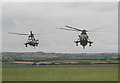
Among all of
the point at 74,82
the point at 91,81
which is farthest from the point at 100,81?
the point at 74,82

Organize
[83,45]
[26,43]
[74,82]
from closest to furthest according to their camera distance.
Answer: [74,82] → [83,45] → [26,43]

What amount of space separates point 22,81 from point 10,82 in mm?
1707

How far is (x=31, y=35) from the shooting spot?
48.1 meters

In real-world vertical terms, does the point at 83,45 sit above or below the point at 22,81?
above

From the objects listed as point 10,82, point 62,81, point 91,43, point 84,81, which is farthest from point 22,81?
point 91,43

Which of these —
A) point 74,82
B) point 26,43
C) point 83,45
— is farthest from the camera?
point 26,43

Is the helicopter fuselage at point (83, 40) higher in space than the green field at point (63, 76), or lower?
higher

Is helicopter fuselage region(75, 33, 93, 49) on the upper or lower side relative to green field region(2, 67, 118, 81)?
upper

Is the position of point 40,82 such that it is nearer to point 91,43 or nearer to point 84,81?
point 84,81

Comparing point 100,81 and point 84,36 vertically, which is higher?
point 84,36

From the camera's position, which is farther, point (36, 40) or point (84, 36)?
point (36, 40)

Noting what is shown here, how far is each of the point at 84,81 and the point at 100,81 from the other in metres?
2.54

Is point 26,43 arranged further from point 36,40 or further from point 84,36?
point 84,36

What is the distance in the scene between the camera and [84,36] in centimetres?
4216
